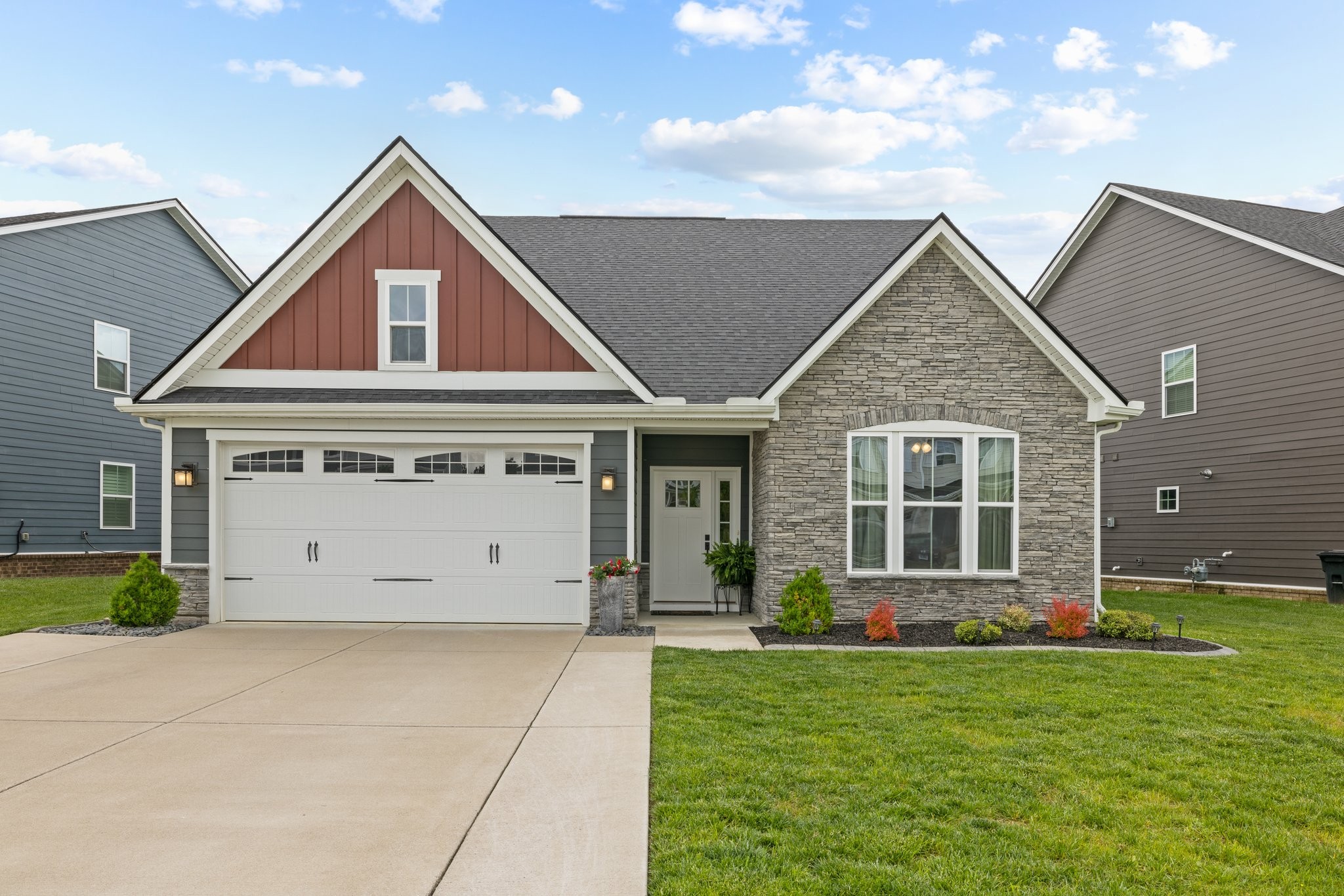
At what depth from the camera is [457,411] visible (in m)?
11.5

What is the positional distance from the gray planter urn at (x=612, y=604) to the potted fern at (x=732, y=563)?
88.5 inches

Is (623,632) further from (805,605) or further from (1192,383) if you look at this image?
(1192,383)

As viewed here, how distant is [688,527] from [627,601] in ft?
8.97

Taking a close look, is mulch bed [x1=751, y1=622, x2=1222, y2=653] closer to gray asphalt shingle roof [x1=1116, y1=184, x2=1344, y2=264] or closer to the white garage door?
the white garage door

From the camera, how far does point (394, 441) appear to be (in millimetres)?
11875

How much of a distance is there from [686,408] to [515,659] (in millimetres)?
3970

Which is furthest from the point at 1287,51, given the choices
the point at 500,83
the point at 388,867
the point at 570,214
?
the point at 388,867

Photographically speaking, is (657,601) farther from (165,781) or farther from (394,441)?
(165,781)

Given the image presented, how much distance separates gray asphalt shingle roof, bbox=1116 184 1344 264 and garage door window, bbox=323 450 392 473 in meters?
15.5

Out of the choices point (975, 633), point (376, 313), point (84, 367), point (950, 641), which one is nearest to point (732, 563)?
point (950, 641)

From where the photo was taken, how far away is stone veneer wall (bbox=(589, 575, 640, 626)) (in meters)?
11.4

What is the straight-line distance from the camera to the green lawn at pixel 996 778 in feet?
13.1

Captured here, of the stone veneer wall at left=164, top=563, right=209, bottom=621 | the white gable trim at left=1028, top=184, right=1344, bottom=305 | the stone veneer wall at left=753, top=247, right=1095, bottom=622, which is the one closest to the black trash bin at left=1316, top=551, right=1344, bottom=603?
the white gable trim at left=1028, top=184, right=1344, bottom=305

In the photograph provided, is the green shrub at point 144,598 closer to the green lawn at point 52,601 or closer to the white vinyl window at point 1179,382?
the green lawn at point 52,601
